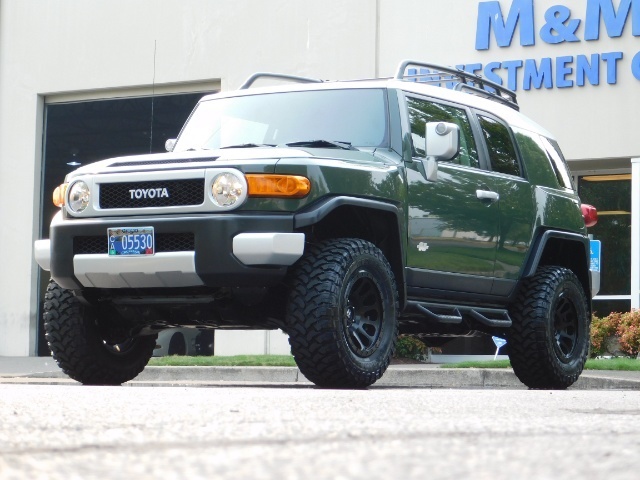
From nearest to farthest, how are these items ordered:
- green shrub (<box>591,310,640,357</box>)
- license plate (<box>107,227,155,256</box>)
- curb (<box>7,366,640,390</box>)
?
license plate (<box>107,227,155,256</box>)
curb (<box>7,366,640,390</box>)
green shrub (<box>591,310,640,357</box>)

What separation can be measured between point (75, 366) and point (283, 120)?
6.64ft

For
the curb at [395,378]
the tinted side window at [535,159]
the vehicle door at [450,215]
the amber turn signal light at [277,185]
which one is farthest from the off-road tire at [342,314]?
the curb at [395,378]

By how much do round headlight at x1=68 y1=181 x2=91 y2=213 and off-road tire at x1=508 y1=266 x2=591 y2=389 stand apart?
3.21 m

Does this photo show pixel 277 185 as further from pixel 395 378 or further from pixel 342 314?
pixel 395 378

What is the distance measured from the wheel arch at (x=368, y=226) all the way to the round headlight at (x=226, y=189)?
1.32ft

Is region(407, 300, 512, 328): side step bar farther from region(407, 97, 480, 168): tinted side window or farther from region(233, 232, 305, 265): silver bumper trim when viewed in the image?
region(233, 232, 305, 265): silver bumper trim

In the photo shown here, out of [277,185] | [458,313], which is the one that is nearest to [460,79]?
[458,313]

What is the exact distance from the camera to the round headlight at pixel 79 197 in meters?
7.64

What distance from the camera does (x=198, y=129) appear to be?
29.3 feet

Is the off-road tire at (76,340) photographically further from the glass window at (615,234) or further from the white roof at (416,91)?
the glass window at (615,234)

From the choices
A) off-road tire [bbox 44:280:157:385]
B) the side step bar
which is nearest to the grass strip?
the side step bar

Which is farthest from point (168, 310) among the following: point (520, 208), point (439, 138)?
point (520, 208)

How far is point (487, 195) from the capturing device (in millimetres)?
8773

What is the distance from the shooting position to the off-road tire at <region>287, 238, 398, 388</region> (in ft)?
23.0
